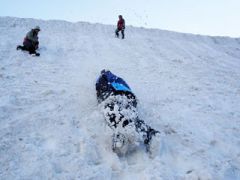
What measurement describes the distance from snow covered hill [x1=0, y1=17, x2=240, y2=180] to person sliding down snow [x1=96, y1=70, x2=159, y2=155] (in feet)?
0.69

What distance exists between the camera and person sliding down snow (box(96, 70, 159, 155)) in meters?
4.76

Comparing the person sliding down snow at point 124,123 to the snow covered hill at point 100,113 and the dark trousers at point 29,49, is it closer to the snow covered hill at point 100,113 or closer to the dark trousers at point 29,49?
the snow covered hill at point 100,113

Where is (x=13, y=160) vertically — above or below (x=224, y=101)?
below

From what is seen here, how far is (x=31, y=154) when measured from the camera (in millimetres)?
4703

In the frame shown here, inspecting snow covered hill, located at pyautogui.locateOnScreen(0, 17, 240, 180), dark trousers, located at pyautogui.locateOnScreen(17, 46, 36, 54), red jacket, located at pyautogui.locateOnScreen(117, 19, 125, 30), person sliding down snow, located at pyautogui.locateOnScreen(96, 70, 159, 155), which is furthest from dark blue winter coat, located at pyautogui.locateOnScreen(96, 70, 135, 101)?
red jacket, located at pyautogui.locateOnScreen(117, 19, 125, 30)

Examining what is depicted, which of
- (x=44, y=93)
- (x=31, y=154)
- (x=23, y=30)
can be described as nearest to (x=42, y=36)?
(x=23, y=30)

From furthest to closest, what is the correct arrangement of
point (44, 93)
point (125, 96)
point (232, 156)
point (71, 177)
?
point (44, 93)
point (125, 96)
point (232, 156)
point (71, 177)

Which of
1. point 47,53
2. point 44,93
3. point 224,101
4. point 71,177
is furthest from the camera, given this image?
point 47,53

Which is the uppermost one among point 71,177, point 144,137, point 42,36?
point 42,36

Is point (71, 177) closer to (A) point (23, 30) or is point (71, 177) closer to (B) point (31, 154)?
(B) point (31, 154)

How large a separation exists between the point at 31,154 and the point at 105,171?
1.10 m

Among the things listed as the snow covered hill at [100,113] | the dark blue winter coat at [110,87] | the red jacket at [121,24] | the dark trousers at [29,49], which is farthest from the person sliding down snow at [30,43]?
the red jacket at [121,24]

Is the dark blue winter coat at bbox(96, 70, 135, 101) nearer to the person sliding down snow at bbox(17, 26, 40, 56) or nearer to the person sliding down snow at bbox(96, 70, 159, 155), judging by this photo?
the person sliding down snow at bbox(96, 70, 159, 155)

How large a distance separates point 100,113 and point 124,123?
116 centimetres
